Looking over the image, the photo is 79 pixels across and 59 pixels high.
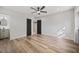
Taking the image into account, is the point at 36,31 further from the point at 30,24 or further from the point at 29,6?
the point at 29,6

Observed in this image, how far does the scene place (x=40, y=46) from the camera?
202cm

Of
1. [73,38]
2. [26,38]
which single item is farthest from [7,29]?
[73,38]

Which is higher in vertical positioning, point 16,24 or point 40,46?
point 16,24

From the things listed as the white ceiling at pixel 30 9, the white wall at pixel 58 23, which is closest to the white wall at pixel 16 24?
the white ceiling at pixel 30 9

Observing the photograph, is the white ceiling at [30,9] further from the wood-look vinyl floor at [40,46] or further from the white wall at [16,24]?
the wood-look vinyl floor at [40,46]

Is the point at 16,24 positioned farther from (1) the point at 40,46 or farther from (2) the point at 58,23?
(2) the point at 58,23

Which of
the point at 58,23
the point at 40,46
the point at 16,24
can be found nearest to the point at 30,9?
the point at 16,24

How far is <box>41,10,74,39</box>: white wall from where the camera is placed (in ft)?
6.45

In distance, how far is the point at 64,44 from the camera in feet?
6.51

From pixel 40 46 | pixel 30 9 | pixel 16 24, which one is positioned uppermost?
pixel 30 9

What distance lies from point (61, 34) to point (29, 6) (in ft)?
3.52

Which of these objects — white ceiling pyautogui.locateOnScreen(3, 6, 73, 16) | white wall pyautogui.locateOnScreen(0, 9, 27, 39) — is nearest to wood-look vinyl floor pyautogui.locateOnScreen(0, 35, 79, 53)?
white wall pyautogui.locateOnScreen(0, 9, 27, 39)

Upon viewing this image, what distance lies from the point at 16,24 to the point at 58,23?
1105mm

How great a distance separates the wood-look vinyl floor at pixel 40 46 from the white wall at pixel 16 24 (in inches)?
7.0
